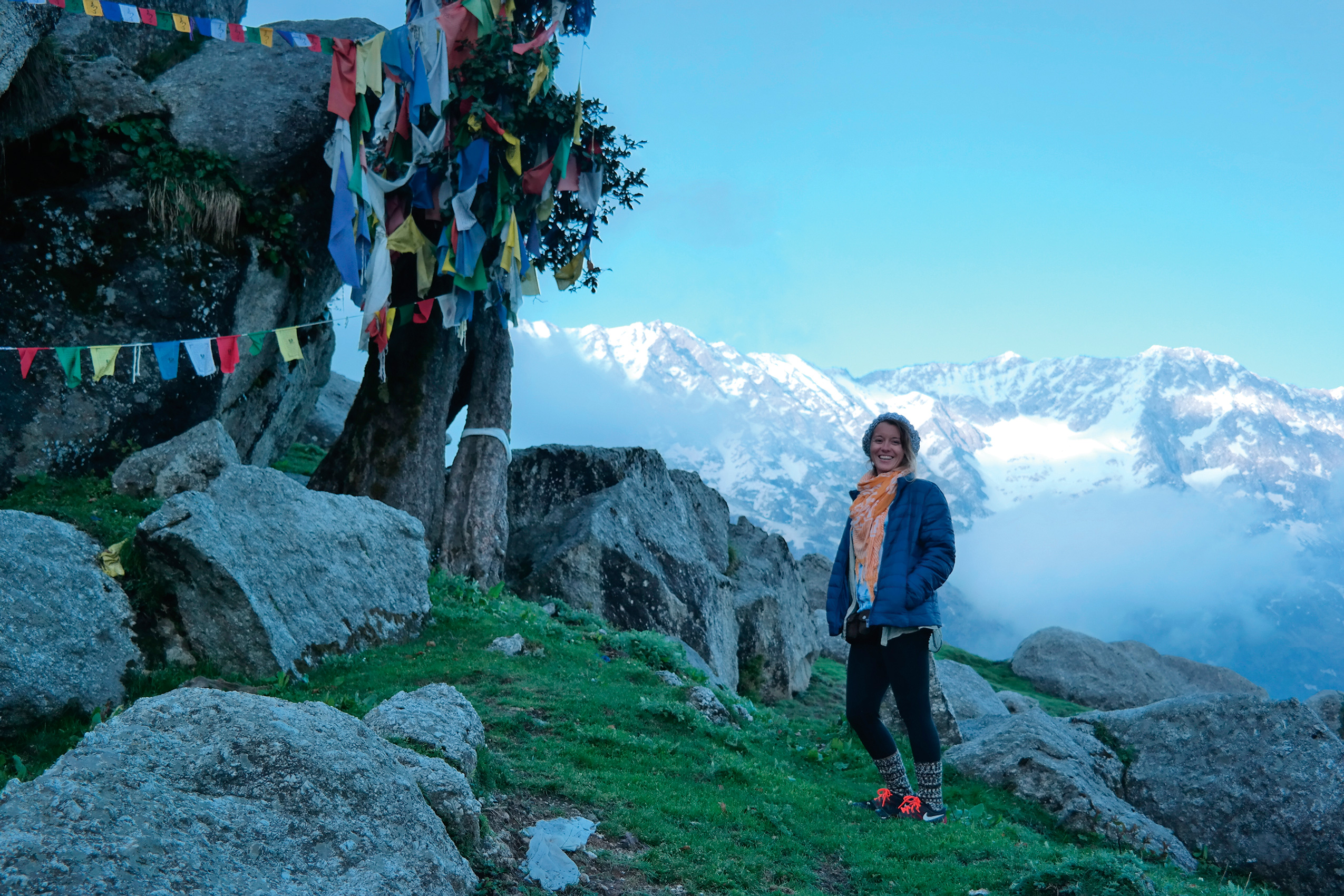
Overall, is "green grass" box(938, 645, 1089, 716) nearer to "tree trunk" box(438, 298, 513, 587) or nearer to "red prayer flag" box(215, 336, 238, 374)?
"tree trunk" box(438, 298, 513, 587)

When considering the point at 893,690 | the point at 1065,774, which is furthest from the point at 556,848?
the point at 1065,774

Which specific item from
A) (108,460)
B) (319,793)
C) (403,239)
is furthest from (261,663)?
(403,239)

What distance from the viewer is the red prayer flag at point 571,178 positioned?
832 inches

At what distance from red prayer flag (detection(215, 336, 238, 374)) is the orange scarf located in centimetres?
1121

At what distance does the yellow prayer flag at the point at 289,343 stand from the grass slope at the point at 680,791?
3844 mm

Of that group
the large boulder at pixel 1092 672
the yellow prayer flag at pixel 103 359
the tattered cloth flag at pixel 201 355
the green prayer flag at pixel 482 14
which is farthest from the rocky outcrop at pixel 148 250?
the large boulder at pixel 1092 672

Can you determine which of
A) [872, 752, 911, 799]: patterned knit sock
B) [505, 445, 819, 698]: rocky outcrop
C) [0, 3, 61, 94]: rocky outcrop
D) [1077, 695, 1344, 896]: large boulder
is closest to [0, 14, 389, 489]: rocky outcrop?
[0, 3, 61, 94]: rocky outcrop

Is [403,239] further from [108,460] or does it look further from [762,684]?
[762,684]

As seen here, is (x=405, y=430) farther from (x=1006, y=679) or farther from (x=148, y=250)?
(x=1006, y=679)

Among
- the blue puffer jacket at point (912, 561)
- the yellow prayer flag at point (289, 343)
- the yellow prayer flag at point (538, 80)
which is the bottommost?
the blue puffer jacket at point (912, 561)

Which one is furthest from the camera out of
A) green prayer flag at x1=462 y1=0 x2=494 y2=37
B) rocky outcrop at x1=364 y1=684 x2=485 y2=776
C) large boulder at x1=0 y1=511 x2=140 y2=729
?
green prayer flag at x1=462 y1=0 x2=494 y2=37

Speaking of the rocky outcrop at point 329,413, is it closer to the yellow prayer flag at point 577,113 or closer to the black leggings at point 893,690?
the yellow prayer flag at point 577,113

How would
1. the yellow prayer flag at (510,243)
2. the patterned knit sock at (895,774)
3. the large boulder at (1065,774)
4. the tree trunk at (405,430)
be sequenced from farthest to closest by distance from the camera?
the yellow prayer flag at (510,243)
the tree trunk at (405,430)
the large boulder at (1065,774)
the patterned knit sock at (895,774)

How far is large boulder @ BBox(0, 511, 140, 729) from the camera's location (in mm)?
7879
